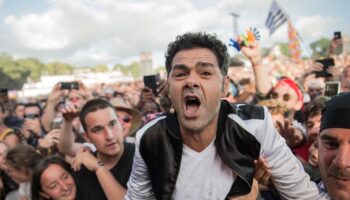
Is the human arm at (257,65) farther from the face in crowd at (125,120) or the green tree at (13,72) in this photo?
the green tree at (13,72)

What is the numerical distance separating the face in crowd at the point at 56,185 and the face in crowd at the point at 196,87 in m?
1.42

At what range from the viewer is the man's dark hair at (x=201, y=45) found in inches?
69.0

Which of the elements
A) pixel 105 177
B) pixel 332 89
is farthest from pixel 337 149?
pixel 332 89

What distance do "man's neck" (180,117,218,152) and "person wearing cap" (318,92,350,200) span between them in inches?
20.9

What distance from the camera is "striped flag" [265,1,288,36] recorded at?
9425 mm

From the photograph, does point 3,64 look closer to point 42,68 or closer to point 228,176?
point 42,68

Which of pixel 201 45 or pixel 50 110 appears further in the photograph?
pixel 50 110

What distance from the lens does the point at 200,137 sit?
1.72 m

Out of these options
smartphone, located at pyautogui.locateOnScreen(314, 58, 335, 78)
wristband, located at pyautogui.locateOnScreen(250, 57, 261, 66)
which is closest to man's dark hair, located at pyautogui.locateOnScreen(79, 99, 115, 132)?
wristband, located at pyautogui.locateOnScreen(250, 57, 261, 66)

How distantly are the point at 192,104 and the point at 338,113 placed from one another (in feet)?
2.26

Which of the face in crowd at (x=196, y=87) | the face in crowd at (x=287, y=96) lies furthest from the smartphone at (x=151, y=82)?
the face in crowd at (x=196, y=87)

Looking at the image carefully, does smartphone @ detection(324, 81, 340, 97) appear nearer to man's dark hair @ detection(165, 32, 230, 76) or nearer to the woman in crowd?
man's dark hair @ detection(165, 32, 230, 76)

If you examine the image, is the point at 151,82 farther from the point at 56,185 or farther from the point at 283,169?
the point at 283,169

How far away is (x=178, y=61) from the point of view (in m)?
1.72
